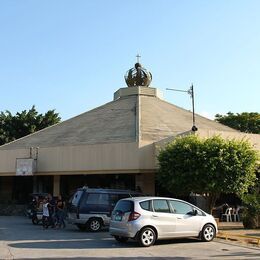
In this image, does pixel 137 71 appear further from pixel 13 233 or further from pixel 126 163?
pixel 13 233

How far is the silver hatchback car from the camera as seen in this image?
563 inches

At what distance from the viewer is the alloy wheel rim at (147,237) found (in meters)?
14.3

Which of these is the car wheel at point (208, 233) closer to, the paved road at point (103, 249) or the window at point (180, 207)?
the paved road at point (103, 249)

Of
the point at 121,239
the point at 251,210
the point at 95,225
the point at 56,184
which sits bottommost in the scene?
the point at 121,239

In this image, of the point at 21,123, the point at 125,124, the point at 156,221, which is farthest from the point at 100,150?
the point at 21,123

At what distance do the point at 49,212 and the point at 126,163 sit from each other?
22.4 ft

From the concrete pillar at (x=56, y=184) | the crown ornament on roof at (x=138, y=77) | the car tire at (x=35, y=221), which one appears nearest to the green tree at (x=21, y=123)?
the crown ornament on roof at (x=138, y=77)

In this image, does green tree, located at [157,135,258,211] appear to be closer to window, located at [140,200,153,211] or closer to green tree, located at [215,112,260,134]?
window, located at [140,200,153,211]

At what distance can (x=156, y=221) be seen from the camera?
47.8ft

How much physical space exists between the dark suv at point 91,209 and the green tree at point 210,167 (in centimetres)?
395

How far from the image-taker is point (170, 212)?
15.0 metres

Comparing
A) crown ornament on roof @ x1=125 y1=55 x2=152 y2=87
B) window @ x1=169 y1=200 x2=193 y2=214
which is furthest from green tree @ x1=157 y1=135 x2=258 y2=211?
crown ornament on roof @ x1=125 y1=55 x2=152 y2=87

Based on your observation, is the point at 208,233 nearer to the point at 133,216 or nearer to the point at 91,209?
the point at 133,216

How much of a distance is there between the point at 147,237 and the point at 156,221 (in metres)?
0.57
